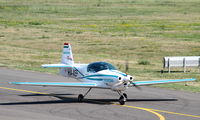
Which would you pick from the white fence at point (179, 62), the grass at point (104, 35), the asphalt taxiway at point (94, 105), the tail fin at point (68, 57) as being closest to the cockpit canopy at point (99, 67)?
the asphalt taxiway at point (94, 105)

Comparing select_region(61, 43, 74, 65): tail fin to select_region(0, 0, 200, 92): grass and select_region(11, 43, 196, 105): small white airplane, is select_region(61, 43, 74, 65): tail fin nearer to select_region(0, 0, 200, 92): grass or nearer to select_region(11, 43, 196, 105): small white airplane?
select_region(11, 43, 196, 105): small white airplane

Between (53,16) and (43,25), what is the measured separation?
13525 mm

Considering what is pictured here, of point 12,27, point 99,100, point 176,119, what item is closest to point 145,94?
point 99,100

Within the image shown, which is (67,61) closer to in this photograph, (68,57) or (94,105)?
(68,57)

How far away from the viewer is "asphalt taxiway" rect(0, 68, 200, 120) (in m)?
20.9

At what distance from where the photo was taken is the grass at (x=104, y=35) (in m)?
42.1

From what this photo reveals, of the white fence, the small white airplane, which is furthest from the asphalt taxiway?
the white fence

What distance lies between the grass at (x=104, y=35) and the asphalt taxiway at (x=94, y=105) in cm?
353

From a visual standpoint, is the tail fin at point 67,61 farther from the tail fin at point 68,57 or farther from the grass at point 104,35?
the grass at point 104,35

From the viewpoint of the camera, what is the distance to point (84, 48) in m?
50.6

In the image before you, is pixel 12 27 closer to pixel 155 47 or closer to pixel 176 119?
pixel 155 47

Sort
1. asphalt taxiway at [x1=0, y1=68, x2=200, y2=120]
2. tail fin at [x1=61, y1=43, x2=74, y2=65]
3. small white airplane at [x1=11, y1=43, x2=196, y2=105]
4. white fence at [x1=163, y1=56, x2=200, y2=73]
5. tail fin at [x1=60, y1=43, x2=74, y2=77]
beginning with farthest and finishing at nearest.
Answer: white fence at [x1=163, y1=56, x2=200, y2=73] < tail fin at [x1=61, y1=43, x2=74, y2=65] < tail fin at [x1=60, y1=43, x2=74, y2=77] < small white airplane at [x1=11, y1=43, x2=196, y2=105] < asphalt taxiway at [x1=0, y1=68, x2=200, y2=120]

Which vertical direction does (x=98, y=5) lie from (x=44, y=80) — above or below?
above

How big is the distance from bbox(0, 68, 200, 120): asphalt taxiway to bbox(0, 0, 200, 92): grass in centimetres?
353
